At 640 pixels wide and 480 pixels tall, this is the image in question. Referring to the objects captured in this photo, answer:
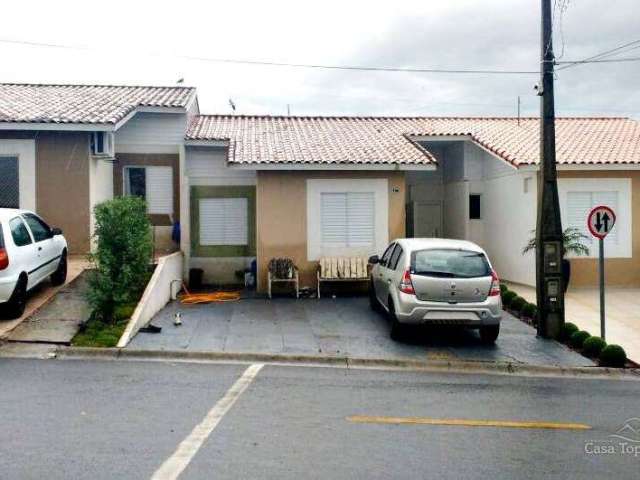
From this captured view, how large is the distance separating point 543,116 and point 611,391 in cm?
527

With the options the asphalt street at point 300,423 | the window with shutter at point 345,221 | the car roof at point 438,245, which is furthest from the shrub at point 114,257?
the window with shutter at point 345,221

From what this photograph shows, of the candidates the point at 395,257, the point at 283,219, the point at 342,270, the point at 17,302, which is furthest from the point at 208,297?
the point at 395,257

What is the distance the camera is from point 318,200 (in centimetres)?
1584

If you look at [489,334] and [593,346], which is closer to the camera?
[593,346]

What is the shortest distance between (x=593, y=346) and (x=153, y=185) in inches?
472

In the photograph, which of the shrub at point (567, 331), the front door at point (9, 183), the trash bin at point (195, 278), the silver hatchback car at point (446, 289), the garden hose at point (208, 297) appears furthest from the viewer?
the trash bin at point (195, 278)

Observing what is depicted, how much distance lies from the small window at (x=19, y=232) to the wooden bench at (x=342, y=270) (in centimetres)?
664

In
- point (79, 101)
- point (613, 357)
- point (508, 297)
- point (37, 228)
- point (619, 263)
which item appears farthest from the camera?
point (79, 101)

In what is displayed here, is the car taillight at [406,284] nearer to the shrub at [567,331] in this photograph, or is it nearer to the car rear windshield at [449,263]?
the car rear windshield at [449,263]

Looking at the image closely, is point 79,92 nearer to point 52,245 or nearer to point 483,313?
point 52,245

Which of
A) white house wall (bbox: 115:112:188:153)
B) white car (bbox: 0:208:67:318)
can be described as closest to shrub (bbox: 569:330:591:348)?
white car (bbox: 0:208:67:318)

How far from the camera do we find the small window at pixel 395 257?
11.5 meters

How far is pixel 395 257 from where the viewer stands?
11.7 metres

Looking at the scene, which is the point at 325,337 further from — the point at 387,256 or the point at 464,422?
the point at 464,422
